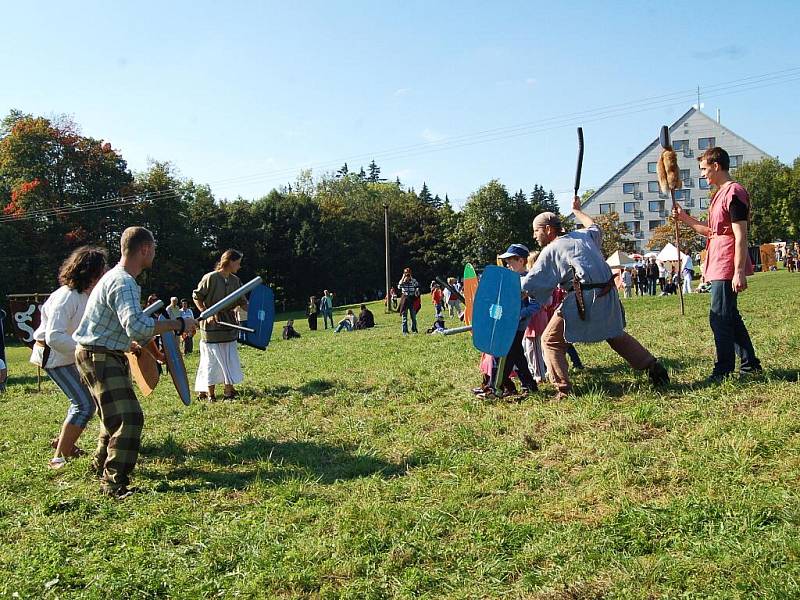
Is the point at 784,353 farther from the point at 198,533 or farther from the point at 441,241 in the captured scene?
the point at 441,241

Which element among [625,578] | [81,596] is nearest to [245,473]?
[81,596]

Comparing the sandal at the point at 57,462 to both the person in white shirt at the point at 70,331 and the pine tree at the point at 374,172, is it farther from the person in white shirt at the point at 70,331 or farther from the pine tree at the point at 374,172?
the pine tree at the point at 374,172

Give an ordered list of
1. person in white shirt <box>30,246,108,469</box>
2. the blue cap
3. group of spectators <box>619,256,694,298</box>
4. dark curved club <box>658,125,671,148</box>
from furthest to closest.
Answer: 1. group of spectators <box>619,256,694,298</box>
2. dark curved club <box>658,125,671,148</box>
3. the blue cap
4. person in white shirt <box>30,246,108,469</box>

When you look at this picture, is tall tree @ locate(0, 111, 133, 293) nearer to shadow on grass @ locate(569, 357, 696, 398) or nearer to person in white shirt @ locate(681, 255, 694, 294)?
person in white shirt @ locate(681, 255, 694, 294)

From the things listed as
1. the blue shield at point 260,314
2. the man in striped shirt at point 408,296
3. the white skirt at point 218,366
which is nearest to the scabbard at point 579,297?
the blue shield at point 260,314

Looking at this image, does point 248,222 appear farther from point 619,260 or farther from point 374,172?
point 374,172

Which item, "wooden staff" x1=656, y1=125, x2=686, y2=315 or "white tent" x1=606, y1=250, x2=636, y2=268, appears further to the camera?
"white tent" x1=606, y1=250, x2=636, y2=268

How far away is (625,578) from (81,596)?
2.63 meters

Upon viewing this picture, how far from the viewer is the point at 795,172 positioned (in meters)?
56.8

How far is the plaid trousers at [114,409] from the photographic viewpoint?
5.00 m

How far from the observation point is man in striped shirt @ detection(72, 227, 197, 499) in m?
4.95

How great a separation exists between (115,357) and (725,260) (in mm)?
4967

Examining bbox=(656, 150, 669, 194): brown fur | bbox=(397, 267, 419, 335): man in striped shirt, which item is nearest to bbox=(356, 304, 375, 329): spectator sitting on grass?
bbox=(397, 267, 419, 335): man in striped shirt

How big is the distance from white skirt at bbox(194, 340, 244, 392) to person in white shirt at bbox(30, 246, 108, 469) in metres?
2.39
